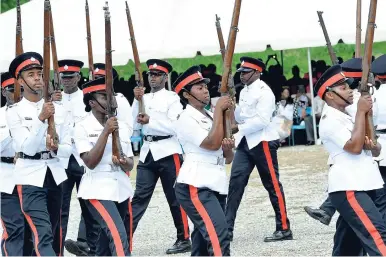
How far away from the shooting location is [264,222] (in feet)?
41.6

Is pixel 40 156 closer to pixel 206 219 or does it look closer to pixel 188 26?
pixel 206 219

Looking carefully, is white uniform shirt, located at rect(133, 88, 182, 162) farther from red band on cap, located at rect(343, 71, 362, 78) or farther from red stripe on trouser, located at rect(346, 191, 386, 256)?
red stripe on trouser, located at rect(346, 191, 386, 256)

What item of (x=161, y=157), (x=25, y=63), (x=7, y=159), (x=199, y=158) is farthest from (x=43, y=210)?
(x=161, y=157)

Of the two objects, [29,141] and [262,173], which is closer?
[29,141]

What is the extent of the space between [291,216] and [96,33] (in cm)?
876

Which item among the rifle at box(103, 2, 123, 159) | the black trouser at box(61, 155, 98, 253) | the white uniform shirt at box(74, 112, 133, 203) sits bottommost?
Answer: the black trouser at box(61, 155, 98, 253)

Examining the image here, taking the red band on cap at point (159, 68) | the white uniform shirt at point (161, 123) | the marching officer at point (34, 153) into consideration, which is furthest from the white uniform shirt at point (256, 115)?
the marching officer at point (34, 153)

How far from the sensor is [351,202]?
8.30 meters

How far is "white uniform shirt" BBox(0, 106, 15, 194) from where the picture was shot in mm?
9602

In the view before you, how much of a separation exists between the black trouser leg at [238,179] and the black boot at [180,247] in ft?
1.54

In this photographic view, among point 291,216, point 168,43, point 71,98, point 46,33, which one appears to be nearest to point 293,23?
point 168,43

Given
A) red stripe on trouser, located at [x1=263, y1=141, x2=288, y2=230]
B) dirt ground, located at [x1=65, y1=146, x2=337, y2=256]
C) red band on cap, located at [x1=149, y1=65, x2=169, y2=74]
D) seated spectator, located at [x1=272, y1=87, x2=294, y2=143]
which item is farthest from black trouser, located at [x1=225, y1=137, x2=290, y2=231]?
seated spectator, located at [x1=272, y1=87, x2=294, y2=143]

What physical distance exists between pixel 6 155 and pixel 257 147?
9.16 feet

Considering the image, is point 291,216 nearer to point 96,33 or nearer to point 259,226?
point 259,226
